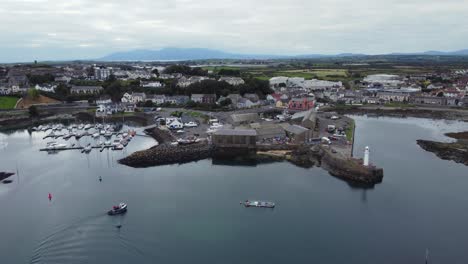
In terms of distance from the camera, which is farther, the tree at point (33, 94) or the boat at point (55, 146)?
the tree at point (33, 94)

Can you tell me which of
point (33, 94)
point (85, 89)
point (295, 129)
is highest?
point (85, 89)

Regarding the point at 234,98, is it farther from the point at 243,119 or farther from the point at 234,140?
the point at 234,140

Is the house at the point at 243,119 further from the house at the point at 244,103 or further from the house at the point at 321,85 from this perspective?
the house at the point at 321,85

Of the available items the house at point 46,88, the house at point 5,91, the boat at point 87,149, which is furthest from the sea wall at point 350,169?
the house at point 5,91

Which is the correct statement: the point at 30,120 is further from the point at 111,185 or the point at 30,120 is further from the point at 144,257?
the point at 144,257

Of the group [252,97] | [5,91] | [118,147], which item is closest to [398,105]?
[252,97]

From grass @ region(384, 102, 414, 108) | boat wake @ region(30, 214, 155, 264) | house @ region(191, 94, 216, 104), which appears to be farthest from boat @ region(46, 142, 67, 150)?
grass @ region(384, 102, 414, 108)

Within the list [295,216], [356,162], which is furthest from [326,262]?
[356,162]
